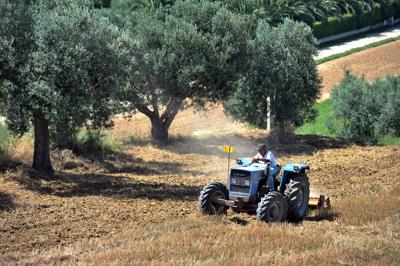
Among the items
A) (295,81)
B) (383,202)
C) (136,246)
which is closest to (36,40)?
(136,246)

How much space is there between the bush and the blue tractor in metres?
19.5

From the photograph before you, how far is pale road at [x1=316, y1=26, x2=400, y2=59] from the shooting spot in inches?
2704

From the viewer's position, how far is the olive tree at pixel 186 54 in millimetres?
28672

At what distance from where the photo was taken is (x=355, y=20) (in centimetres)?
7881

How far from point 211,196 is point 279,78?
1688 cm

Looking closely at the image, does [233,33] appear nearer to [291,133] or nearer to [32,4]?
[291,133]

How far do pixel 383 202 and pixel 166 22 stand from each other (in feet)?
45.4

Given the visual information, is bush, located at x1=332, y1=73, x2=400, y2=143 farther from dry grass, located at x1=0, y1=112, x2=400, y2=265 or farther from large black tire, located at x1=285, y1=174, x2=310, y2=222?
large black tire, located at x1=285, y1=174, x2=310, y2=222

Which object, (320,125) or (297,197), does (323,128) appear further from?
(297,197)

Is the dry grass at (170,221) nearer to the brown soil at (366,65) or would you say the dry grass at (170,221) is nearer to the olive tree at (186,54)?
the olive tree at (186,54)

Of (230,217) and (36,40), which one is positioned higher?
(36,40)

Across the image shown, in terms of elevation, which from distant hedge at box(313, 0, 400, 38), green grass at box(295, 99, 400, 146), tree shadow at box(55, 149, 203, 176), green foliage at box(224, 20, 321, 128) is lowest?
tree shadow at box(55, 149, 203, 176)

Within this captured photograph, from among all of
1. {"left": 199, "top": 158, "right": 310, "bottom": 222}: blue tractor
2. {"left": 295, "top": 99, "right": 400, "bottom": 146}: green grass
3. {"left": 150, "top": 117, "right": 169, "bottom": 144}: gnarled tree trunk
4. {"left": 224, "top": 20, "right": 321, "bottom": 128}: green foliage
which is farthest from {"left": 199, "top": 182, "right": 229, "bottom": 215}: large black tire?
{"left": 295, "top": 99, "right": 400, "bottom": 146}: green grass

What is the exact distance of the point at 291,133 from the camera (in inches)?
1332
